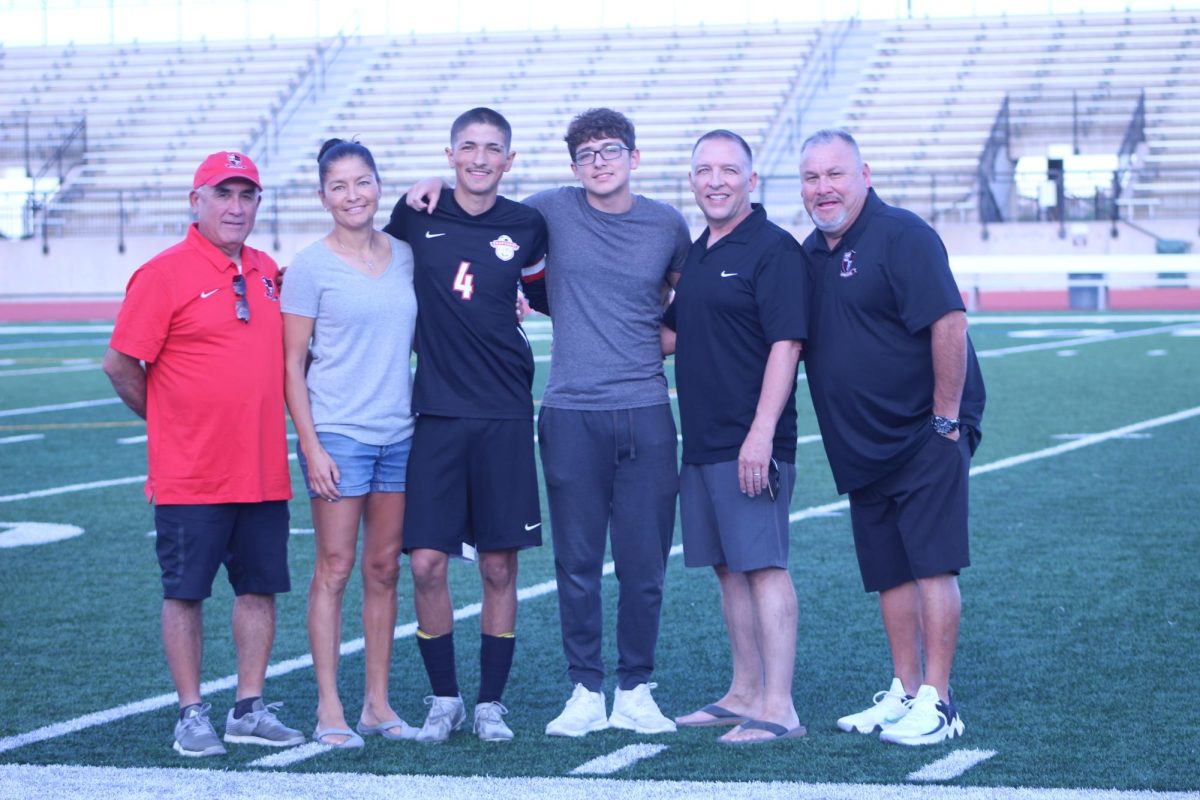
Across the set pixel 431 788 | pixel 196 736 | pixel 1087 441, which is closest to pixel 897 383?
pixel 431 788

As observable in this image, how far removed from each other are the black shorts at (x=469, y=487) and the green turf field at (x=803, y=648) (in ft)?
1.77

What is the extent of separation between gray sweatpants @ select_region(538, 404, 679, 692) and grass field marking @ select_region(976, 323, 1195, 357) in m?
13.4

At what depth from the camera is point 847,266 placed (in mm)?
4691

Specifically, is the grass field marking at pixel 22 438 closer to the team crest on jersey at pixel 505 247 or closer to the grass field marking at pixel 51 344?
the team crest on jersey at pixel 505 247

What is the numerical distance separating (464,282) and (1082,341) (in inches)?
631

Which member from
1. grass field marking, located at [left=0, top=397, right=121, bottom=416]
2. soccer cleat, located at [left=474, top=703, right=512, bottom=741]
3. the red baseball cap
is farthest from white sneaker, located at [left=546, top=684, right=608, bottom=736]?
→ grass field marking, located at [left=0, top=397, right=121, bottom=416]

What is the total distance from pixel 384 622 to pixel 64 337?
1945 centimetres

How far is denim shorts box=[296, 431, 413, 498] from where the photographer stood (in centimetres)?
464

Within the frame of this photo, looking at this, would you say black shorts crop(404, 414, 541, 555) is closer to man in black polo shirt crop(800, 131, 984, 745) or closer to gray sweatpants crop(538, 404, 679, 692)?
gray sweatpants crop(538, 404, 679, 692)

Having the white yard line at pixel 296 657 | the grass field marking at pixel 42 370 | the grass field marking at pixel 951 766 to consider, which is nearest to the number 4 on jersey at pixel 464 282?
the white yard line at pixel 296 657

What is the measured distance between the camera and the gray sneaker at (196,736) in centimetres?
450

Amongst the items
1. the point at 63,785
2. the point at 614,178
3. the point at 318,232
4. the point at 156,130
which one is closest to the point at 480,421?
the point at 614,178

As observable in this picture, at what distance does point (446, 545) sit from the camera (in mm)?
4668

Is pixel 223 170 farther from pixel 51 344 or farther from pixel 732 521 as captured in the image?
pixel 51 344
